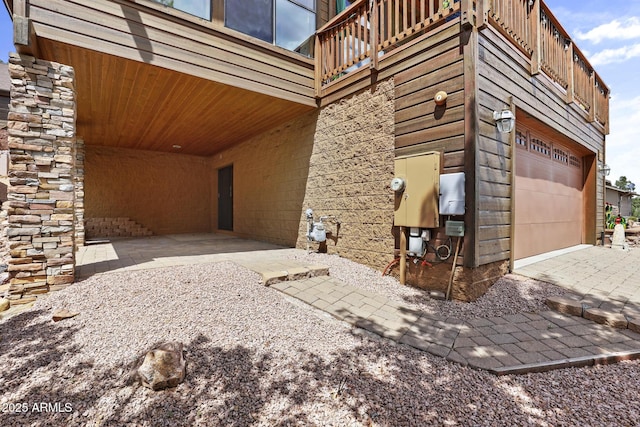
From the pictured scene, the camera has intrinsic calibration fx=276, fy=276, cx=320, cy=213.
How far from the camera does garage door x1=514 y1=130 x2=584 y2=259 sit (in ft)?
15.2

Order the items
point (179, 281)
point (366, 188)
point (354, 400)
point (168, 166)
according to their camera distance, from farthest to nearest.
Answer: point (168, 166) < point (366, 188) < point (179, 281) < point (354, 400)

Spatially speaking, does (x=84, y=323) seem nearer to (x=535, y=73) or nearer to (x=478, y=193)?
(x=478, y=193)

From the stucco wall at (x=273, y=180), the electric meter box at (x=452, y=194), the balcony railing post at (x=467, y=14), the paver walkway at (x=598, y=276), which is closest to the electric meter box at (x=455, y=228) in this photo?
the electric meter box at (x=452, y=194)

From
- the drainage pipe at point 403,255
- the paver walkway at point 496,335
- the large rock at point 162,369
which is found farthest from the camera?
the drainage pipe at point 403,255

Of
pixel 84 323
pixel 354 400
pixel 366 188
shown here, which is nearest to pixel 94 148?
pixel 84 323

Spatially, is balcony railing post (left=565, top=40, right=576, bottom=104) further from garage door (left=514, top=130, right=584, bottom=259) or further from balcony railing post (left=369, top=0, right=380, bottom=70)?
balcony railing post (left=369, top=0, right=380, bottom=70)

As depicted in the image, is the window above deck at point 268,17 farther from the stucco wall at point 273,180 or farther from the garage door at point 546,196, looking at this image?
the garage door at point 546,196

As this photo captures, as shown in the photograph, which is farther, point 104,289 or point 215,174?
point 215,174

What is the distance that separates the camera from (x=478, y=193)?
10.5ft

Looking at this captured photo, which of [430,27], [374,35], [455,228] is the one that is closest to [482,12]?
[430,27]

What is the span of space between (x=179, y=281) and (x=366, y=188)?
2.97m

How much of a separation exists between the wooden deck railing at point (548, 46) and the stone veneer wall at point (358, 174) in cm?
168

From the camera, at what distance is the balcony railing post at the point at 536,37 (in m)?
4.18

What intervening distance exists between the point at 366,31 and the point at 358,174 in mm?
2330
